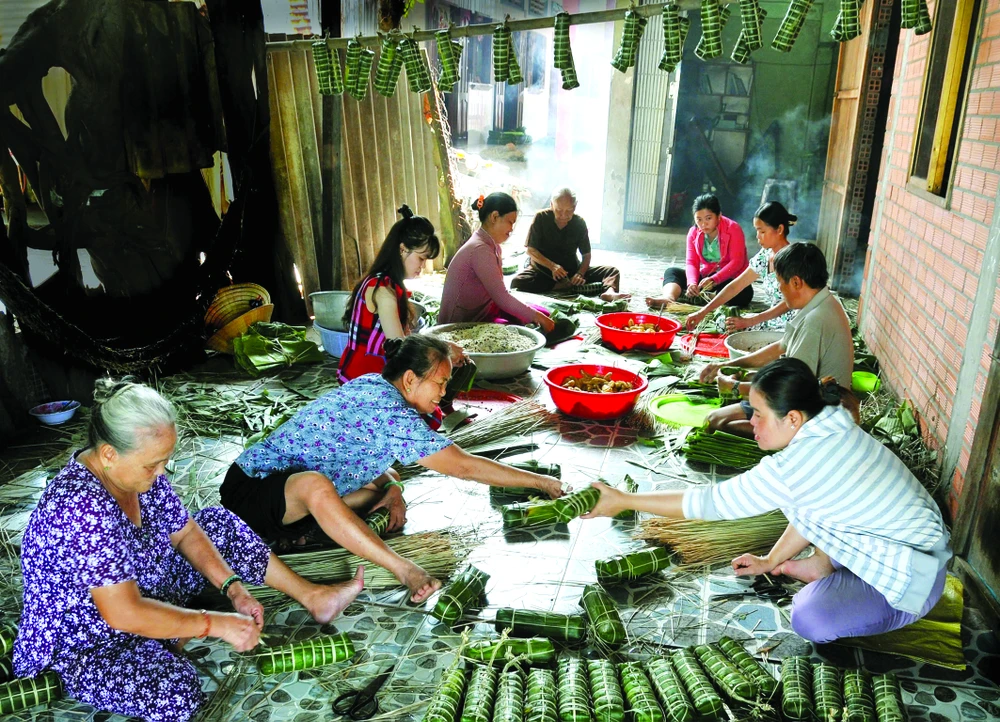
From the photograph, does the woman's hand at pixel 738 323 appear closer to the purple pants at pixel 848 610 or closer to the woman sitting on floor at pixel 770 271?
the woman sitting on floor at pixel 770 271

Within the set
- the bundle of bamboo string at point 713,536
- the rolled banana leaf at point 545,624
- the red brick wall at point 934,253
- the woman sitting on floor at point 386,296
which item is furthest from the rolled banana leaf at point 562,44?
the rolled banana leaf at point 545,624

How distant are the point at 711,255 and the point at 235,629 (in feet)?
20.1

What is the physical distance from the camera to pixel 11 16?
4.69 m

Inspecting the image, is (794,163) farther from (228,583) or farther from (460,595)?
(228,583)

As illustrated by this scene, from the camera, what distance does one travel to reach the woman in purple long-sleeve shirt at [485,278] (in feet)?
19.1

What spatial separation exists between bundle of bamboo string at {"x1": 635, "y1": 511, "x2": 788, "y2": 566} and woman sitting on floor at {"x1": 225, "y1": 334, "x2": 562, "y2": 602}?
51 cm

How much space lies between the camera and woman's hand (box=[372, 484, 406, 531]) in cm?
361

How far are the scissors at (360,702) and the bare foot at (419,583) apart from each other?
457 mm

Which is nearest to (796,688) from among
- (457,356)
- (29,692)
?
(29,692)

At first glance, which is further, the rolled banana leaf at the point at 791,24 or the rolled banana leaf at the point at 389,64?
the rolled banana leaf at the point at 389,64

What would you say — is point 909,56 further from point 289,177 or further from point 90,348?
point 90,348

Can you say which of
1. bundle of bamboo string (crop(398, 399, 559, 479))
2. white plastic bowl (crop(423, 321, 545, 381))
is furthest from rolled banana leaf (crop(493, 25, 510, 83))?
bundle of bamboo string (crop(398, 399, 559, 479))

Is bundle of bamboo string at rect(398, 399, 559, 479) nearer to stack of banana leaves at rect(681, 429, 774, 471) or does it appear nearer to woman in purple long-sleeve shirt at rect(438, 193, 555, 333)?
stack of banana leaves at rect(681, 429, 774, 471)

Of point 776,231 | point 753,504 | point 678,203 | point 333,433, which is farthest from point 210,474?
point 678,203
